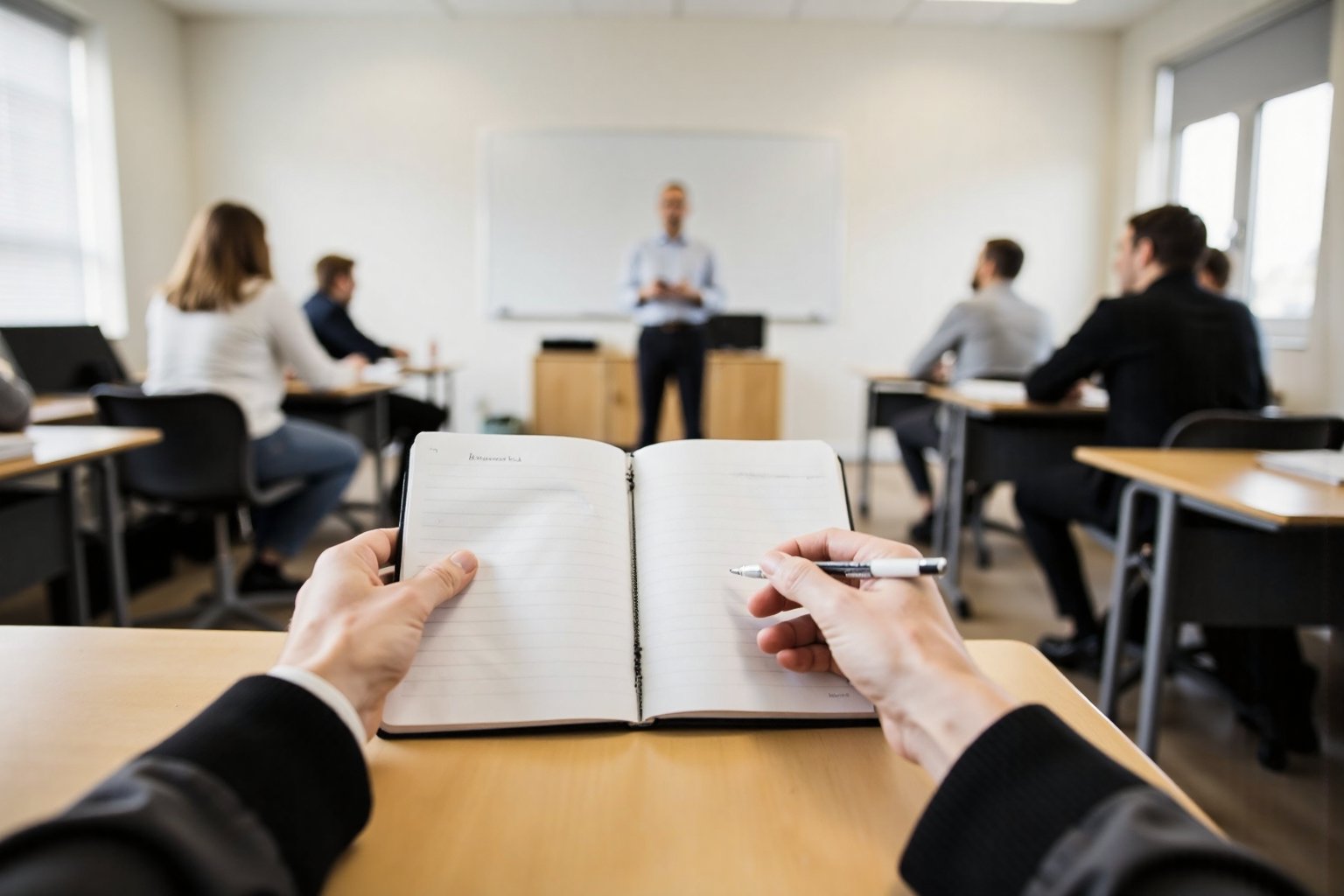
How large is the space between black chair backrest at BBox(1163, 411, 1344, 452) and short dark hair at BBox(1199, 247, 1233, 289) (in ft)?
4.52

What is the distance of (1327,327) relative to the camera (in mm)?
3426

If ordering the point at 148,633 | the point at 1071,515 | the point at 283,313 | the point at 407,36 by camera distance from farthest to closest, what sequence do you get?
the point at 407,36, the point at 283,313, the point at 1071,515, the point at 148,633

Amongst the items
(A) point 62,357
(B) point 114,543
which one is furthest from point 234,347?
(A) point 62,357

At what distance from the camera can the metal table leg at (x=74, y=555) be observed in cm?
192

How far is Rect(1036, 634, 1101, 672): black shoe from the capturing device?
7.68ft

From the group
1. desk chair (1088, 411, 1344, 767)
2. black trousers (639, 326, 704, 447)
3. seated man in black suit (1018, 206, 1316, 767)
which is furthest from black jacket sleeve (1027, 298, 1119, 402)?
black trousers (639, 326, 704, 447)

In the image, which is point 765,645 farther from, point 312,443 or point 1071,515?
point 312,443

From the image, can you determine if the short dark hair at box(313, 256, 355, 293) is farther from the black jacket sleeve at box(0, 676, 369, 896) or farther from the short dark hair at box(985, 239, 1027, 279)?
the black jacket sleeve at box(0, 676, 369, 896)

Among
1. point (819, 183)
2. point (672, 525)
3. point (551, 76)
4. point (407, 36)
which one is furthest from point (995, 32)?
point (672, 525)

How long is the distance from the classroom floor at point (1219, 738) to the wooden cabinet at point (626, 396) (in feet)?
6.57

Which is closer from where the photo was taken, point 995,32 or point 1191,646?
point 1191,646

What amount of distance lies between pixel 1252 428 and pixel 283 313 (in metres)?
2.66

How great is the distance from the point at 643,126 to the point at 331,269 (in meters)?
2.48

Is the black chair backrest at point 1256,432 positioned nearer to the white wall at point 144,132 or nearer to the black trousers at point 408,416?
the black trousers at point 408,416
